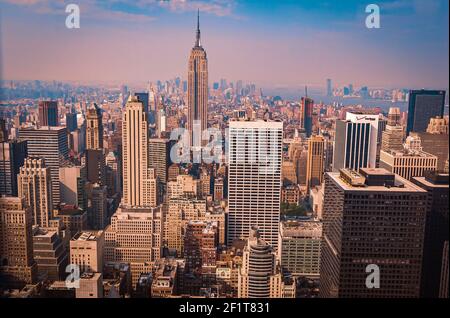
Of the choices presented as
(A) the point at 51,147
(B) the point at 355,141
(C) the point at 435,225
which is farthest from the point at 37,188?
(C) the point at 435,225

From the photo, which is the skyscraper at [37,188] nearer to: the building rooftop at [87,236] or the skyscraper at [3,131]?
the building rooftop at [87,236]

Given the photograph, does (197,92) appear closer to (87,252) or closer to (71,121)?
(71,121)

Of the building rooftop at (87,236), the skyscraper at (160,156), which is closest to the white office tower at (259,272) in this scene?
the building rooftop at (87,236)

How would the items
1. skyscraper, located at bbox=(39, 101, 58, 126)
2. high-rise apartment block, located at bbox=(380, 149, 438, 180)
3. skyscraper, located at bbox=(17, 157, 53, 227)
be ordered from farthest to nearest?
1. skyscraper, located at bbox=(39, 101, 58, 126)
2. skyscraper, located at bbox=(17, 157, 53, 227)
3. high-rise apartment block, located at bbox=(380, 149, 438, 180)

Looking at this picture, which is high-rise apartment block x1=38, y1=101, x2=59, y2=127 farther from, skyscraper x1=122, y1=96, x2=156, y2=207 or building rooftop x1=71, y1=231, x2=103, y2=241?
building rooftop x1=71, y1=231, x2=103, y2=241

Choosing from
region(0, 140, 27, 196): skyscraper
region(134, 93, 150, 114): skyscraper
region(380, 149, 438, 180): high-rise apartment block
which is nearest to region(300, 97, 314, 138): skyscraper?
region(380, 149, 438, 180): high-rise apartment block
